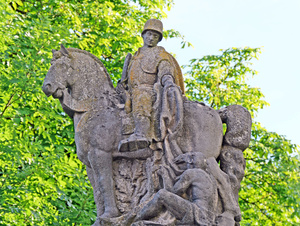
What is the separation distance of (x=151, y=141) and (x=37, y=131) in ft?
16.5

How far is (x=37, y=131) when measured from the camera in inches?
401

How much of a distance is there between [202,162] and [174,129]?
1.50 ft

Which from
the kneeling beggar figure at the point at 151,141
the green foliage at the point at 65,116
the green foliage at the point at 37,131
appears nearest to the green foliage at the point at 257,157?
the green foliage at the point at 65,116

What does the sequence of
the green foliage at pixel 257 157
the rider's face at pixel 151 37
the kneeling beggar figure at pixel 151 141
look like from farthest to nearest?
the green foliage at pixel 257 157, the rider's face at pixel 151 37, the kneeling beggar figure at pixel 151 141

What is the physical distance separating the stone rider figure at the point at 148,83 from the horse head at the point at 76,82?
0.26 meters

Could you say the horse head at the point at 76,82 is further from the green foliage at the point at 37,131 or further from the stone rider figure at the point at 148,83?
the green foliage at the point at 37,131

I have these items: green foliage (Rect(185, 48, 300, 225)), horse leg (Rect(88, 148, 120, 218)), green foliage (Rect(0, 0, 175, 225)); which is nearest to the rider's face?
horse leg (Rect(88, 148, 120, 218))

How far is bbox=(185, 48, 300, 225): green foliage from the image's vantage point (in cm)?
1176

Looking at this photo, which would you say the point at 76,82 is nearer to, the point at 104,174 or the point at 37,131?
the point at 104,174

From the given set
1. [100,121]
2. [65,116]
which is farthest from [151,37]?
[65,116]

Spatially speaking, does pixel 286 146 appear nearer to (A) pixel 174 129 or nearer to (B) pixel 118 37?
(B) pixel 118 37

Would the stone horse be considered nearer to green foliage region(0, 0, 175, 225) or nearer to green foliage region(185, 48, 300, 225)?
green foliage region(0, 0, 175, 225)

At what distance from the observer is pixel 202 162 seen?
5445 millimetres

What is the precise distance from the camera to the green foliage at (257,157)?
11758 mm
